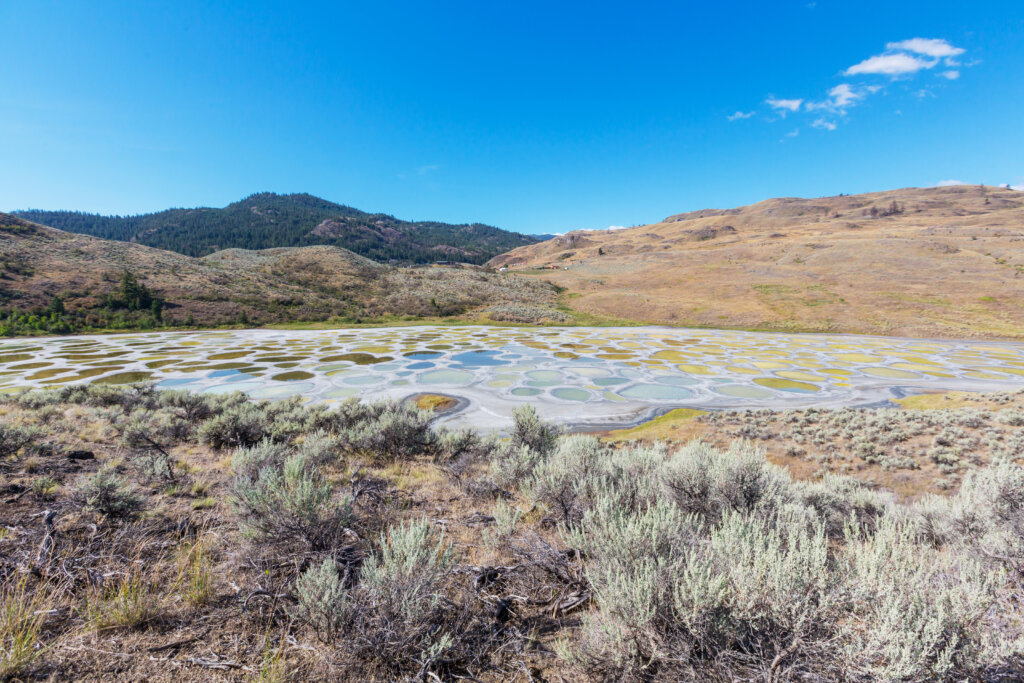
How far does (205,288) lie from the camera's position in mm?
47281

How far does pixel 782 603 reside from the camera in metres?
2.12

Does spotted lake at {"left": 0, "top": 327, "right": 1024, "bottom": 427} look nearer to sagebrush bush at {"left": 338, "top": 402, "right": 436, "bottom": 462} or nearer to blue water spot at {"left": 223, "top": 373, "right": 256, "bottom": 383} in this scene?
blue water spot at {"left": 223, "top": 373, "right": 256, "bottom": 383}

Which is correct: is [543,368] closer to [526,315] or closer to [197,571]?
[197,571]

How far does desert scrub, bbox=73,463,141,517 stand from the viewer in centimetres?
377

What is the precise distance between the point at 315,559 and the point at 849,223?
151885 mm

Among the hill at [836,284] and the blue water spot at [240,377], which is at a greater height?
the hill at [836,284]

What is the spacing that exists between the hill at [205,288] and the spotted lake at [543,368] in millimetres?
8464

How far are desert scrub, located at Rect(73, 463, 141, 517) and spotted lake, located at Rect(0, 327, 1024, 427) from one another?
909 centimetres

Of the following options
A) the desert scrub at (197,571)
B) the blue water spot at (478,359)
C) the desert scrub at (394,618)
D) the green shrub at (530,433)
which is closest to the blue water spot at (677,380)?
the blue water spot at (478,359)

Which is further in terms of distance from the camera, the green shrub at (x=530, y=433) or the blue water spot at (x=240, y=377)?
the blue water spot at (x=240, y=377)

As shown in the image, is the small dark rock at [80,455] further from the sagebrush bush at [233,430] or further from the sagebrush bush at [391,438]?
the sagebrush bush at [391,438]

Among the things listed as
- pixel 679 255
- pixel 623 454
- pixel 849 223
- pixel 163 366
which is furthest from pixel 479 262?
pixel 623 454

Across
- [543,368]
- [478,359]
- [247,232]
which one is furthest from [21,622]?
[247,232]

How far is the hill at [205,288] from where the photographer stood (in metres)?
37.2
